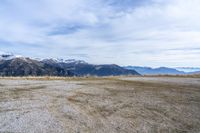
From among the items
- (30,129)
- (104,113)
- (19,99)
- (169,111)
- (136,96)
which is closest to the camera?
(30,129)

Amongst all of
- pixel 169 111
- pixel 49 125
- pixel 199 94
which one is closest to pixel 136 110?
pixel 169 111

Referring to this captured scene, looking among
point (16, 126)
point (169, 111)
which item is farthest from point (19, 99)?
point (169, 111)

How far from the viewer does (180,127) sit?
13.6 metres

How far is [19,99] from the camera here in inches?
730

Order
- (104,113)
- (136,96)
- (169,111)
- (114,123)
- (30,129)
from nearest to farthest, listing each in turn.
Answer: (30,129) < (114,123) < (104,113) < (169,111) < (136,96)

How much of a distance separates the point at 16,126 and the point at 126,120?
17.1 ft

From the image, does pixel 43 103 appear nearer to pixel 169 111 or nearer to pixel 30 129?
pixel 30 129

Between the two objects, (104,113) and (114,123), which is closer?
(114,123)

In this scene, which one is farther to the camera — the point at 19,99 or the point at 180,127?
the point at 19,99

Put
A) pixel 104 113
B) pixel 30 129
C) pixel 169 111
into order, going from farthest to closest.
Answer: pixel 169 111 < pixel 104 113 < pixel 30 129

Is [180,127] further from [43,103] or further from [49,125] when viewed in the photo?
[43,103]

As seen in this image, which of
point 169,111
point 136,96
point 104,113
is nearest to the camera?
point 104,113

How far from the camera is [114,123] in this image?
13570 mm

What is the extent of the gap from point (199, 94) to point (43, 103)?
12.2 meters
